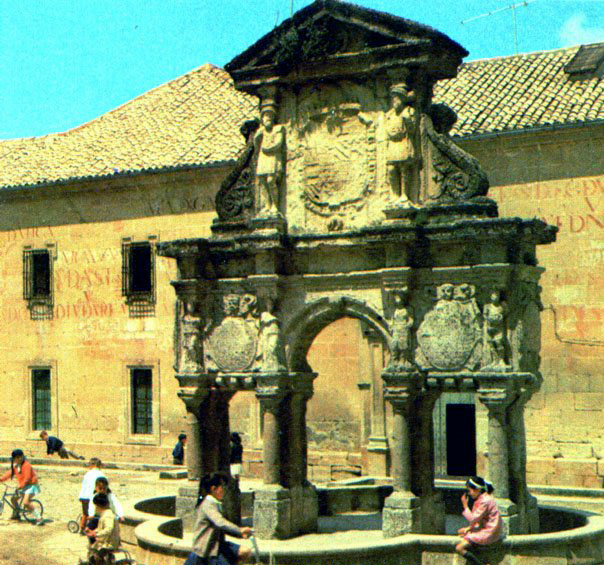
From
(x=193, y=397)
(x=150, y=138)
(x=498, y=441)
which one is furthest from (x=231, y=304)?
(x=150, y=138)

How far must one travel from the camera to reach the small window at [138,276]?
3100 centimetres

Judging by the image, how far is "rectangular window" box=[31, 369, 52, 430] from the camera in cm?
3281

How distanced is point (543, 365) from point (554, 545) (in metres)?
11.8

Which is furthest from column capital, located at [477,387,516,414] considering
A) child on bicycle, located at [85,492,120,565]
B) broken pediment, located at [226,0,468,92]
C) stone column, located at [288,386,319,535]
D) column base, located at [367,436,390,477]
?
column base, located at [367,436,390,477]

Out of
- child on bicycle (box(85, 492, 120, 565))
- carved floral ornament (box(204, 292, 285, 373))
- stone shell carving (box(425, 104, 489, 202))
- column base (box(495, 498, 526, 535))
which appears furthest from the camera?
carved floral ornament (box(204, 292, 285, 373))

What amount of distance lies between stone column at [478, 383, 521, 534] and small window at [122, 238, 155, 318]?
17792mm

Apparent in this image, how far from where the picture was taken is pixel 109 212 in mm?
31672

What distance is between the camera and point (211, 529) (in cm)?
1098

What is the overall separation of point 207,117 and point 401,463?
19558 mm

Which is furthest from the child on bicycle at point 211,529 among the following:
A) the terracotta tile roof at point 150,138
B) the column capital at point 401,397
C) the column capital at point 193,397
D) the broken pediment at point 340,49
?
the terracotta tile roof at point 150,138

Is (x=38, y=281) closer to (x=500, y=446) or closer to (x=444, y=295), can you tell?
(x=444, y=295)

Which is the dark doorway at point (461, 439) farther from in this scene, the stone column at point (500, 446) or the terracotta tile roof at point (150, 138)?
the stone column at point (500, 446)

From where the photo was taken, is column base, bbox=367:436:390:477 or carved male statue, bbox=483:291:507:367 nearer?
carved male statue, bbox=483:291:507:367

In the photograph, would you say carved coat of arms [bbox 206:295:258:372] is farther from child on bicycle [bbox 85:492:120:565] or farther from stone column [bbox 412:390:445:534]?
child on bicycle [bbox 85:492:120:565]
